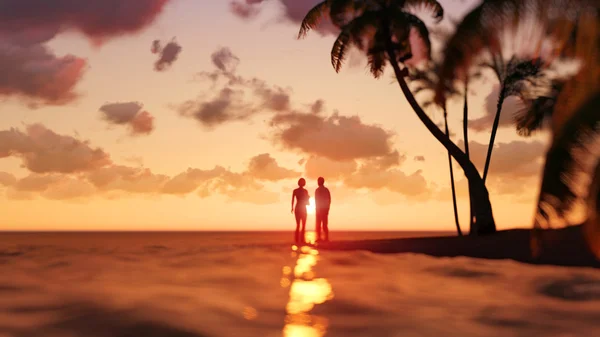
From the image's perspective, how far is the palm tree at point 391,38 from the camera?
1802 cm

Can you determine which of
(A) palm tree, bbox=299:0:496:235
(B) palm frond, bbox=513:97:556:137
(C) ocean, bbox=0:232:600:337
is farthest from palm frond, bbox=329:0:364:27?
(C) ocean, bbox=0:232:600:337

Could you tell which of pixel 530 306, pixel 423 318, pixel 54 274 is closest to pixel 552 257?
pixel 530 306

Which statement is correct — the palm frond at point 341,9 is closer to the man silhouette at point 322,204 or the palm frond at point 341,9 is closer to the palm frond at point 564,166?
the man silhouette at point 322,204

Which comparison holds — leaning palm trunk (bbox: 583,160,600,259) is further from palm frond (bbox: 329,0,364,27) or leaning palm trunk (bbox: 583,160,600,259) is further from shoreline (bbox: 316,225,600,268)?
palm frond (bbox: 329,0,364,27)

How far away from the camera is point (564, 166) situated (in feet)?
18.6

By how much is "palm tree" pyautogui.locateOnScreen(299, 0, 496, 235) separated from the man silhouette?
12.1 feet

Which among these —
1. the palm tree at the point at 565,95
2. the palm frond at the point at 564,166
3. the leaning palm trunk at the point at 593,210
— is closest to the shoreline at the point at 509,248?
the palm tree at the point at 565,95

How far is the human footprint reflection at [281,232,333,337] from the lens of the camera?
4012 millimetres

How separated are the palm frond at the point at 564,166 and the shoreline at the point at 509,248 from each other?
A: 565 centimetres

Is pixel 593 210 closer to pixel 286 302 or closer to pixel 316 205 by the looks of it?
pixel 286 302

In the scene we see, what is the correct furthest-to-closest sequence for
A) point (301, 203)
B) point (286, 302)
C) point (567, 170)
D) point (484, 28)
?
point (301, 203) → point (484, 28) → point (567, 170) → point (286, 302)

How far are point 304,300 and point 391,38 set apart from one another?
14.9 m

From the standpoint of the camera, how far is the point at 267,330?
3979mm

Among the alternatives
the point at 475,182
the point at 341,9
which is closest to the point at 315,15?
the point at 341,9
